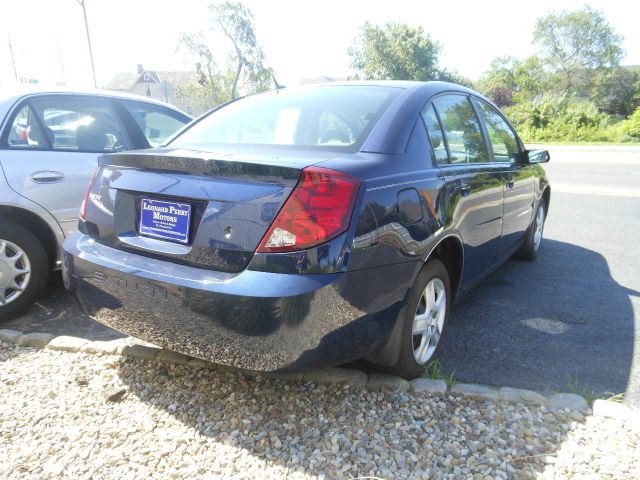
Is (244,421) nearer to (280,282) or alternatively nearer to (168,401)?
(168,401)

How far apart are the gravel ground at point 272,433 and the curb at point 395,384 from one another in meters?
0.04

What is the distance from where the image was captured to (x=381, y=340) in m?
2.25

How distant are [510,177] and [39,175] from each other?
11.3 ft

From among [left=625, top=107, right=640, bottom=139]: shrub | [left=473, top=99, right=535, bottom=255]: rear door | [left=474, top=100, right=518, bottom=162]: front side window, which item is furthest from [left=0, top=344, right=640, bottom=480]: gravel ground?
[left=625, top=107, right=640, bottom=139]: shrub

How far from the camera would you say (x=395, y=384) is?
2.49 metres

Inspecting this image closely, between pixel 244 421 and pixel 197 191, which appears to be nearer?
pixel 197 191

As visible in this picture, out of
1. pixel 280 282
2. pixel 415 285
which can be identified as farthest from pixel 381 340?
pixel 280 282

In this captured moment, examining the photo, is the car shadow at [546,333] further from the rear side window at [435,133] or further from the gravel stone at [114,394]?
the gravel stone at [114,394]

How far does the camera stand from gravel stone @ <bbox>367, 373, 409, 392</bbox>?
2.48m

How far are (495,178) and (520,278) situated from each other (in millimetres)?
1496

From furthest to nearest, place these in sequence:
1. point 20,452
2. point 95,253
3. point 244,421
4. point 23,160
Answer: point 23,160
point 95,253
point 244,421
point 20,452

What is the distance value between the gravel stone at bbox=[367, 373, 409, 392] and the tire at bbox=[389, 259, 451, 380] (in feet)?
0.14

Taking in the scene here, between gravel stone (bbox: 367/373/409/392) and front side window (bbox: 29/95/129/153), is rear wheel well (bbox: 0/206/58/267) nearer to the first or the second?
front side window (bbox: 29/95/129/153)

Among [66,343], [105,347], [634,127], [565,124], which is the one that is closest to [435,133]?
[105,347]
